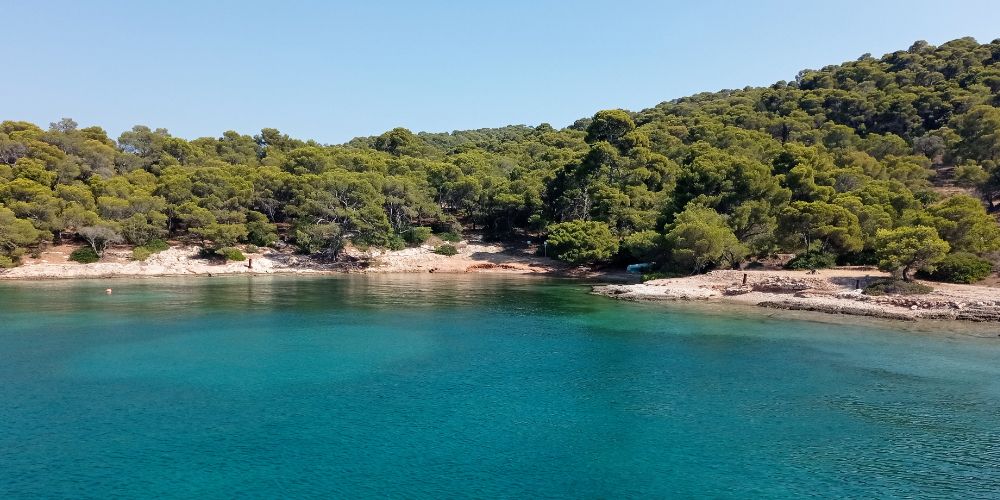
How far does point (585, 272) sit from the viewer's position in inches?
2462

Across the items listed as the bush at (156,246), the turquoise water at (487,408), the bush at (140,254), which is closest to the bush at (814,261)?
the turquoise water at (487,408)

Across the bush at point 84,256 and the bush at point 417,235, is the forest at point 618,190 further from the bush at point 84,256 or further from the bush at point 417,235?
the bush at point 84,256

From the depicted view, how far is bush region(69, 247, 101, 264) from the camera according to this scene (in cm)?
5706

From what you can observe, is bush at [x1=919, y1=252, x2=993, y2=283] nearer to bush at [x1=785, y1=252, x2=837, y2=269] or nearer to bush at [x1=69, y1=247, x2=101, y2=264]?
A: bush at [x1=785, y1=252, x2=837, y2=269]

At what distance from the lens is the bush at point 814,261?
152 ft

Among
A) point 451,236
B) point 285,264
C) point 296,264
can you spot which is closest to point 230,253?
point 285,264

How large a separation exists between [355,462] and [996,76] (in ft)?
359

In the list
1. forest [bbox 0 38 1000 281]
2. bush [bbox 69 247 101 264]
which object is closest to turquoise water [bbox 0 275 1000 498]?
forest [bbox 0 38 1000 281]

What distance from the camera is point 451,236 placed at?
73000 millimetres

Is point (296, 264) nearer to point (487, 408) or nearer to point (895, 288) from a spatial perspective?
point (487, 408)

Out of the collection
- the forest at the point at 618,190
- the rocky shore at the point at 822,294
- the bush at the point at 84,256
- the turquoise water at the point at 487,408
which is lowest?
the turquoise water at the point at 487,408

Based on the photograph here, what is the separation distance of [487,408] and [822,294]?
31334mm

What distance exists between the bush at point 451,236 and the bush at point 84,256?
120 ft

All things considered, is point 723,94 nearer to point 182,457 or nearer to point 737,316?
point 737,316
